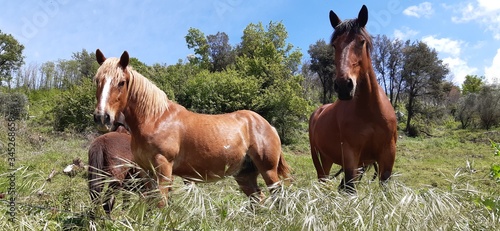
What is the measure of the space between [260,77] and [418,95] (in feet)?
54.2

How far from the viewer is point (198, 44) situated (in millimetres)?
41062

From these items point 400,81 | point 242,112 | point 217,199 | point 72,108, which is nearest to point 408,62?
point 400,81

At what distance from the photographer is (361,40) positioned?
2.83m

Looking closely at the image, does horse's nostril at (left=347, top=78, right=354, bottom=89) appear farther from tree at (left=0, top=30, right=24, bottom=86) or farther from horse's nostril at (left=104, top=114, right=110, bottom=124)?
tree at (left=0, top=30, right=24, bottom=86)

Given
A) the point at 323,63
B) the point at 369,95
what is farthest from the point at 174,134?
the point at 323,63

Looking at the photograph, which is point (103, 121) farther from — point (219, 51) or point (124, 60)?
point (219, 51)

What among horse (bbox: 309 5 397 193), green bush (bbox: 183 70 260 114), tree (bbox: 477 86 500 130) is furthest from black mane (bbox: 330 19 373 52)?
tree (bbox: 477 86 500 130)

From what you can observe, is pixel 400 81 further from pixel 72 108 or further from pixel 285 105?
pixel 72 108

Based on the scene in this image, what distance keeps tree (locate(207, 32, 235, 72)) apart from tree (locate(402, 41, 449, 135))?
17.3 m

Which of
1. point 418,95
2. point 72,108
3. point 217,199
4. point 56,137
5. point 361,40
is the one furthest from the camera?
point 418,95

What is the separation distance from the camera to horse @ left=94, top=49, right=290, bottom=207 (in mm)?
3086

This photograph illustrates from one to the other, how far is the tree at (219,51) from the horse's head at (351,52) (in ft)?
119

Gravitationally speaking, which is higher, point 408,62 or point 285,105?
point 408,62

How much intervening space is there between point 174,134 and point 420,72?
31.3m
